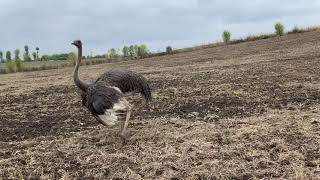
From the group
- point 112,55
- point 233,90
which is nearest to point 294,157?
point 233,90

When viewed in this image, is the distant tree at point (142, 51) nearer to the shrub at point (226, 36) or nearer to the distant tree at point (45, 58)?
the shrub at point (226, 36)

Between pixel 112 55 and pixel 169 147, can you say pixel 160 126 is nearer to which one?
pixel 169 147

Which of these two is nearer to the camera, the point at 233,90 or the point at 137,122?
the point at 137,122

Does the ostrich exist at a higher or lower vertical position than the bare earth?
higher

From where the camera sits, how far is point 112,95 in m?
8.53

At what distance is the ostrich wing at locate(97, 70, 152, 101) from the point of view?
361 inches

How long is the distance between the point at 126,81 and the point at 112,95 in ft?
2.67

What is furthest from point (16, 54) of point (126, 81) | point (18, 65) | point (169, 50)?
point (126, 81)

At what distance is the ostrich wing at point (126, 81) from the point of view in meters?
9.16

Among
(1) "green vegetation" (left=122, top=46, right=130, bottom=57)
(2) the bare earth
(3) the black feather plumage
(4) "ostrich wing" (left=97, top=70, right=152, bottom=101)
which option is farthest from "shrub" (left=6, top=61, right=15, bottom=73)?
(3) the black feather plumage

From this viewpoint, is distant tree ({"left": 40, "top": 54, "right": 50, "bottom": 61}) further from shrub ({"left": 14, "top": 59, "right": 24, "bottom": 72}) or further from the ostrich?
the ostrich

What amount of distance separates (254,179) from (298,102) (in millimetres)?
5149

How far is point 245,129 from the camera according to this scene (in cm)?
868

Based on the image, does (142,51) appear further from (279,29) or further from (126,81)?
(126,81)
